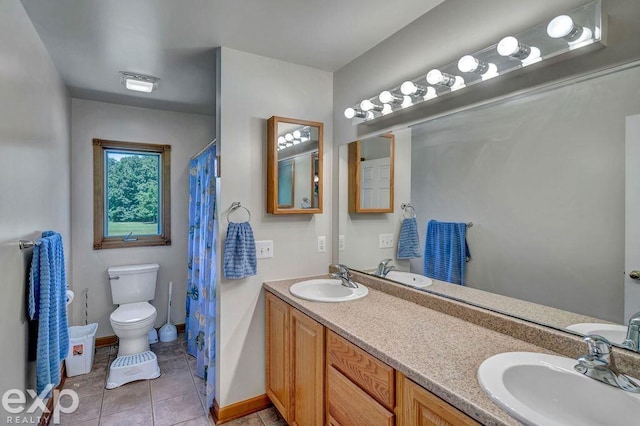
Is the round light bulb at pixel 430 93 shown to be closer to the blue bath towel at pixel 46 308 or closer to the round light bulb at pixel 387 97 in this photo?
the round light bulb at pixel 387 97

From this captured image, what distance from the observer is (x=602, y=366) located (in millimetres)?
985

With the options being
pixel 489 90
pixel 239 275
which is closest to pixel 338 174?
pixel 239 275

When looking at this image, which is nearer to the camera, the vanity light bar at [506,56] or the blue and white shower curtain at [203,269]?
the vanity light bar at [506,56]

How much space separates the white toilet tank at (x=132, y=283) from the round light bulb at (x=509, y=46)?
3324mm

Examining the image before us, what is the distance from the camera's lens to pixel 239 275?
82.5 inches

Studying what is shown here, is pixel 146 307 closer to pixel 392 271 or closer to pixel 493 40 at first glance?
pixel 392 271

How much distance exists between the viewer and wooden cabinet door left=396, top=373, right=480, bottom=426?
94cm

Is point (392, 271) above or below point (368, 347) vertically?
above

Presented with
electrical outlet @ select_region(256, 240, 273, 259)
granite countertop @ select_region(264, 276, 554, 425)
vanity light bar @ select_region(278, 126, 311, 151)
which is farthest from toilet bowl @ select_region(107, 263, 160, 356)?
vanity light bar @ select_region(278, 126, 311, 151)

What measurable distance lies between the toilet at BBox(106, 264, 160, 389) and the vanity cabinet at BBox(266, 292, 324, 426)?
118cm

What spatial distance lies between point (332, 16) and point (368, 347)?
168cm

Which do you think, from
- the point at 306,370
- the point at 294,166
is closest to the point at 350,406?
the point at 306,370

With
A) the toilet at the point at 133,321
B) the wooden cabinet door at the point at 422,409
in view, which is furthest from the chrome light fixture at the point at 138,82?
the wooden cabinet door at the point at 422,409

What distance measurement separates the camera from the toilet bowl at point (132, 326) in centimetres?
274
